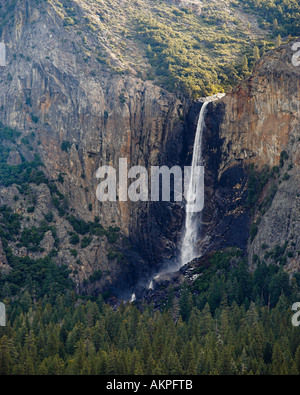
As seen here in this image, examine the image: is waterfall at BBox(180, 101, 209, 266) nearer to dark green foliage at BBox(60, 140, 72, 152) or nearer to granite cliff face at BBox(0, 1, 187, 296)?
granite cliff face at BBox(0, 1, 187, 296)

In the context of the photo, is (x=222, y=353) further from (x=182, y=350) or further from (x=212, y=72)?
(x=212, y=72)

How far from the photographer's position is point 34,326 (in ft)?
389

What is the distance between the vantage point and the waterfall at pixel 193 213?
484ft

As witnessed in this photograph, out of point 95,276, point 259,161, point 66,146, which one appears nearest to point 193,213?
point 259,161

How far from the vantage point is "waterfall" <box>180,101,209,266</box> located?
484 feet

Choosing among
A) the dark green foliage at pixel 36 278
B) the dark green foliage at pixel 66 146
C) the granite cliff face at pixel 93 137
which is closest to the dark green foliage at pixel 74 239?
the granite cliff face at pixel 93 137

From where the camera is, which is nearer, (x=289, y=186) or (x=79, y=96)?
(x=289, y=186)

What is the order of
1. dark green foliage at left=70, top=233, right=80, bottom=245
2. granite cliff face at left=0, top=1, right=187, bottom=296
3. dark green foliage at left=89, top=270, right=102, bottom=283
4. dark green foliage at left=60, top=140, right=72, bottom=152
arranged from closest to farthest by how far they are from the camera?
1. dark green foliage at left=89, top=270, right=102, bottom=283
2. dark green foliage at left=70, top=233, right=80, bottom=245
3. granite cliff face at left=0, top=1, right=187, bottom=296
4. dark green foliage at left=60, top=140, right=72, bottom=152

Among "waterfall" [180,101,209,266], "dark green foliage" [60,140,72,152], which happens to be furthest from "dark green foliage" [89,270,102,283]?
"dark green foliage" [60,140,72,152]

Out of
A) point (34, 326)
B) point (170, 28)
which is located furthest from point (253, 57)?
point (34, 326)

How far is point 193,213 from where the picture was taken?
149000 mm

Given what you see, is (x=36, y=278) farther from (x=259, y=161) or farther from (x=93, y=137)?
(x=259, y=161)

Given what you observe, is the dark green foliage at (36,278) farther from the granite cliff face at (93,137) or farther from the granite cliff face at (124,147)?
the granite cliff face at (93,137)

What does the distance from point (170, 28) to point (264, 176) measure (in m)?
55.8
